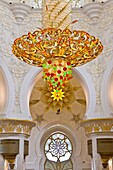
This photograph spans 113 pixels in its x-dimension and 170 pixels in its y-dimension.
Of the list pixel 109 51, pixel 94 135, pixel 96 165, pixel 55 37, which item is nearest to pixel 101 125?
pixel 94 135

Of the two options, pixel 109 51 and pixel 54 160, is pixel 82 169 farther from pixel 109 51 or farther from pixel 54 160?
pixel 109 51

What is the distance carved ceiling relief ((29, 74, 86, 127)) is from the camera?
1215 cm

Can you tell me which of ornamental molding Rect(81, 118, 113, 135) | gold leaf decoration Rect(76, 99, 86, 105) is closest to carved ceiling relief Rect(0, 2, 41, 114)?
ornamental molding Rect(81, 118, 113, 135)

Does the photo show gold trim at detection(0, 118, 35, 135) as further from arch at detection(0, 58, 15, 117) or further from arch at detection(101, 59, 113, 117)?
arch at detection(101, 59, 113, 117)

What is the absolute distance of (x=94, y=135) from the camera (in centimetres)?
863

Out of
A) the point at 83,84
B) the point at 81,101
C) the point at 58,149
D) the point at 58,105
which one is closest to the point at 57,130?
the point at 58,149

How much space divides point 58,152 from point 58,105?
5.81ft

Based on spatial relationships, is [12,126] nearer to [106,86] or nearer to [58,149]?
[106,86]

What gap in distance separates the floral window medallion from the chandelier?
22.5 feet

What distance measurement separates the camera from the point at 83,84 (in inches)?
385

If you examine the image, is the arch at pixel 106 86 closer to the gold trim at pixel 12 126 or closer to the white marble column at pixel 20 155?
the gold trim at pixel 12 126

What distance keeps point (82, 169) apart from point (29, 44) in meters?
6.97

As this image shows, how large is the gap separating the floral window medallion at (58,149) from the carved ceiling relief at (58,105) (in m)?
0.74

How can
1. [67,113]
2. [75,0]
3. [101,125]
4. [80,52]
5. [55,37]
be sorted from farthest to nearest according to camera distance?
[67,113] < [75,0] < [101,125] < [80,52] < [55,37]
